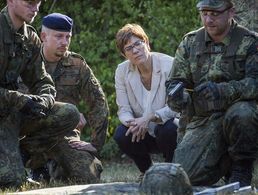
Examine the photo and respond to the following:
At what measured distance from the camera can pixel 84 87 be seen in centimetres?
830

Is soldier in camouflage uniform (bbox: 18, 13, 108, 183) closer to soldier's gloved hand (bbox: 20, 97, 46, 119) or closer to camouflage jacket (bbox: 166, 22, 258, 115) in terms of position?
soldier's gloved hand (bbox: 20, 97, 46, 119)

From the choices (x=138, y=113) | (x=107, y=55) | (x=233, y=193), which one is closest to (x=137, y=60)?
(x=138, y=113)

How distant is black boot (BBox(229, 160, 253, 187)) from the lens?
701 cm

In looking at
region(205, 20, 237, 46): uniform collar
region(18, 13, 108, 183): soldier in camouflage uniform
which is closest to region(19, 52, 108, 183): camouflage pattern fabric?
region(18, 13, 108, 183): soldier in camouflage uniform

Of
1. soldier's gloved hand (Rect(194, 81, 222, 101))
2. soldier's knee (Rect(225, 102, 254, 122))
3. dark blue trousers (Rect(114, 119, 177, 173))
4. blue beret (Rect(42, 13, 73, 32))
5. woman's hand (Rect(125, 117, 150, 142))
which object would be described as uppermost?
blue beret (Rect(42, 13, 73, 32))

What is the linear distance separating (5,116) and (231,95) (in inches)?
74.6

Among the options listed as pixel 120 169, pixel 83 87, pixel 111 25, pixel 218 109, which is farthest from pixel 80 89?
pixel 111 25

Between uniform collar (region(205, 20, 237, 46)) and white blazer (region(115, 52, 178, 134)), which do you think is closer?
uniform collar (region(205, 20, 237, 46))

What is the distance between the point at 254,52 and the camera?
23.5ft

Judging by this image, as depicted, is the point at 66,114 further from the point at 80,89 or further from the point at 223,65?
the point at 223,65

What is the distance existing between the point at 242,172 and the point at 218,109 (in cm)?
57

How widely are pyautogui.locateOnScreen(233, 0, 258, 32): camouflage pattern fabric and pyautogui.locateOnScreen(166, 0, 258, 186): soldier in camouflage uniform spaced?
4.93 ft

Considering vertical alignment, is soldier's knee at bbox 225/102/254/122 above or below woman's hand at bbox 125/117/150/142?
above

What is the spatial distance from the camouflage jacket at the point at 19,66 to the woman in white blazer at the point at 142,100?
33.3 inches
